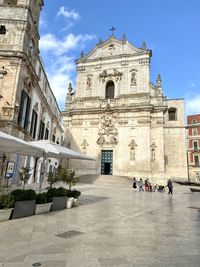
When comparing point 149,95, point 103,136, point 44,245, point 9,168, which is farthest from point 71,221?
point 149,95

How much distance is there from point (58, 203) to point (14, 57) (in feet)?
40.0

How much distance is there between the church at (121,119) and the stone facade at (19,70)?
12.3m

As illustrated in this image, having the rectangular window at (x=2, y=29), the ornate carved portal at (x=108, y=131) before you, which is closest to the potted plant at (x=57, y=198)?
the rectangular window at (x=2, y=29)

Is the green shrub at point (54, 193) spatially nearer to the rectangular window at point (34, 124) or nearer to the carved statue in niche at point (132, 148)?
the rectangular window at point (34, 124)

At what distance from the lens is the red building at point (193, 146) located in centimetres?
4060

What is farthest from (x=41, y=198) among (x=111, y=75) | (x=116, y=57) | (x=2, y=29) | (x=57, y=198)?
(x=116, y=57)

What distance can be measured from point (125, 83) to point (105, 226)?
2867 centimetres

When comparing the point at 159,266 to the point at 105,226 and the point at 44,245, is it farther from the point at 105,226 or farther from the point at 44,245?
the point at 105,226

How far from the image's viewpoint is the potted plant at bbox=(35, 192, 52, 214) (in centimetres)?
763

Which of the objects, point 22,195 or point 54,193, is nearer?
point 22,195

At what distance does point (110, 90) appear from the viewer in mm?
33969

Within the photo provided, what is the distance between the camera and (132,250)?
427 centimetres

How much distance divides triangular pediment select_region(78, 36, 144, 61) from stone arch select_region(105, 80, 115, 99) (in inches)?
187

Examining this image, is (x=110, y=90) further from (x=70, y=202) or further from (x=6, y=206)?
(x=6, y=206)
